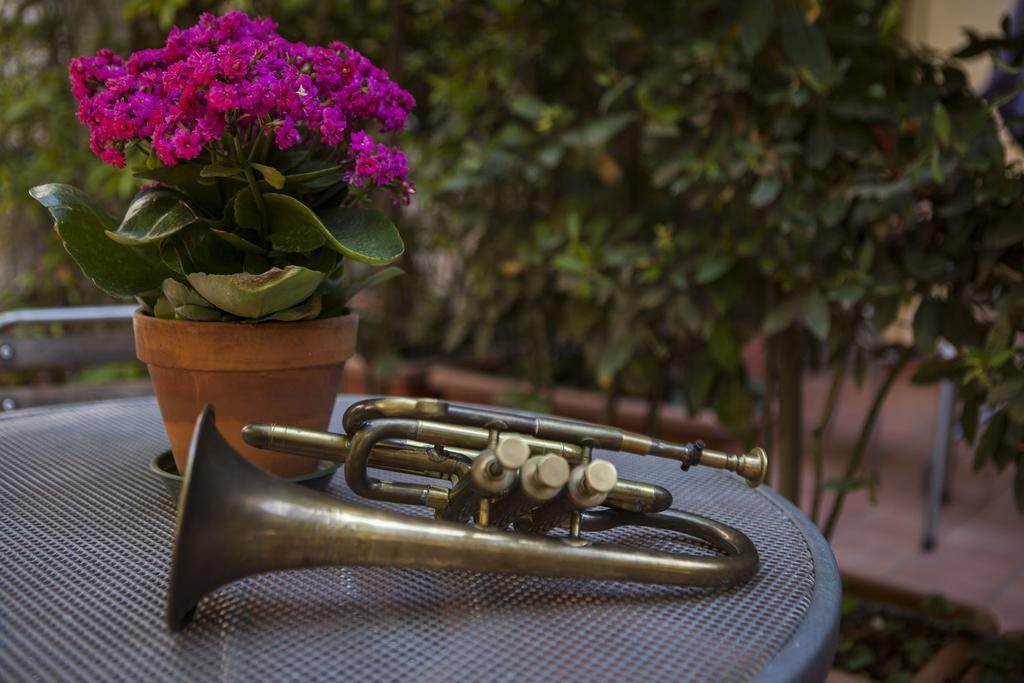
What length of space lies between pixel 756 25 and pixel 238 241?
1111 millimetres

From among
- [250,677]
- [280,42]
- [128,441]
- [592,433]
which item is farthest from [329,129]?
[128,441]

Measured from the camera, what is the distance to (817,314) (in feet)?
5.04

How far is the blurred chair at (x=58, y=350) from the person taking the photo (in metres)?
1.67

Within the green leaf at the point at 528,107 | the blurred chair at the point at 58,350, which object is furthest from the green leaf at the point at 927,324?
the blurred chair at the point at 58,350

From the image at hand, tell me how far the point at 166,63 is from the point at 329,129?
0.59ft

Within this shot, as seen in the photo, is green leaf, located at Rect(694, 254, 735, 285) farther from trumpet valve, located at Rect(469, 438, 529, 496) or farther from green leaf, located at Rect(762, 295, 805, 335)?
trumpet valve, located at Rect(469, 438, 529, 496)

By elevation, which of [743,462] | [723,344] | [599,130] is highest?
[599,130]

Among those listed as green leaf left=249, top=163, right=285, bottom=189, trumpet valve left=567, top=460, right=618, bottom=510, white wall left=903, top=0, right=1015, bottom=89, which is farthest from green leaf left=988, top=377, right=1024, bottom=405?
white wall left=903, top=0, right=1015, bottom=89

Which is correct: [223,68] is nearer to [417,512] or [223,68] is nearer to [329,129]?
[329,129]

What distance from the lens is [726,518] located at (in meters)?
0.89

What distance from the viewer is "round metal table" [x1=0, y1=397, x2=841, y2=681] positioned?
0.59 m

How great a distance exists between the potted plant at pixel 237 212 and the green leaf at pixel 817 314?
93cm

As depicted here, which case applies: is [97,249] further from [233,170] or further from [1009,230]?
[1009,230]

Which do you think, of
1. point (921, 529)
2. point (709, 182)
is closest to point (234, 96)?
point (709, 182)
